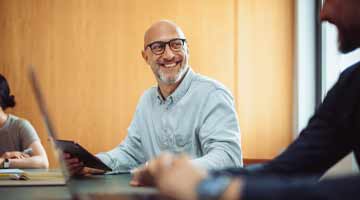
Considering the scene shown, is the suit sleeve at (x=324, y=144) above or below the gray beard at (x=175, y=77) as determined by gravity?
below

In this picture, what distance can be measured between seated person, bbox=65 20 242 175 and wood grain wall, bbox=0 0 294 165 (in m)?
2.09

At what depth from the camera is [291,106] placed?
16.8ft

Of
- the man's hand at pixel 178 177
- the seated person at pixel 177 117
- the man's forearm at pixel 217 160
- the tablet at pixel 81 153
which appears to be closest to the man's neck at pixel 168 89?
the seated person at pixel 177 117

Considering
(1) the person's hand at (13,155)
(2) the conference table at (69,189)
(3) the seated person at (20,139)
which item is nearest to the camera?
(2) the conference table at (69,189)

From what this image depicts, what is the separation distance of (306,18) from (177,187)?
4467mm

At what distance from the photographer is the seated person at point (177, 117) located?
2439 millimetres

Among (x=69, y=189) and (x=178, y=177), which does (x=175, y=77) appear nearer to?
(x=69, y=189)

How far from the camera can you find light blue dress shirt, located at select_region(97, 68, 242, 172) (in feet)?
7.95

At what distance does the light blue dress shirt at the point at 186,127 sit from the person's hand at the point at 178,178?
1.43 metres

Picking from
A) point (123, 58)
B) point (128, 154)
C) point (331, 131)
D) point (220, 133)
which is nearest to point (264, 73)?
point (123, 58)

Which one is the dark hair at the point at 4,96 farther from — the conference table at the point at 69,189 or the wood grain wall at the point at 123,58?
the conference table at the point at 69,189

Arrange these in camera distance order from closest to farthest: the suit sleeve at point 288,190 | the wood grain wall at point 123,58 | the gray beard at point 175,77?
the suit sleeve at point 288,190 → the gray beard at point 175,77 → the wood grain wall at point 123,58

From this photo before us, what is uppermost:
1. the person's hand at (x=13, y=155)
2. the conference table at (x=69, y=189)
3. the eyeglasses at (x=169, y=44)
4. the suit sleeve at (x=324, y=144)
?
the eyeglasses at (x=169, y=44)

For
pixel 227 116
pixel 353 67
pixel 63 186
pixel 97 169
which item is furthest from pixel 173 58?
pixel 353 67
